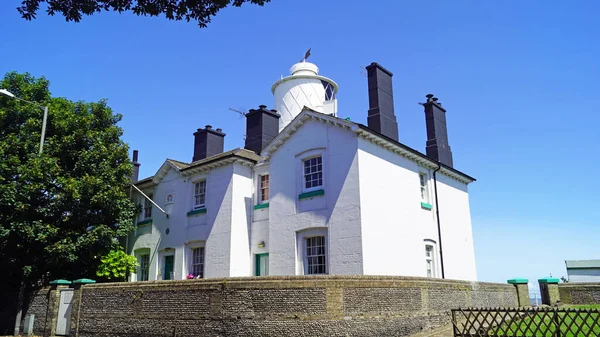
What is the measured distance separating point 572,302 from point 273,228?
14.3 metres

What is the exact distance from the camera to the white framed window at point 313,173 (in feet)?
67.7

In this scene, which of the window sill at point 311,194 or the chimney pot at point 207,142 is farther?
the chimney pot at point 207,142

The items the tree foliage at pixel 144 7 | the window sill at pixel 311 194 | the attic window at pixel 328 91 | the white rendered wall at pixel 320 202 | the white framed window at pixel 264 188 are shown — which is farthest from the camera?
the attic window at pixel 328 91

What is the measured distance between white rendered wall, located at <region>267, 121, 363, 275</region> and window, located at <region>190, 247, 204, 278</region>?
14.7ft

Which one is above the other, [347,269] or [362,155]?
[362,155]

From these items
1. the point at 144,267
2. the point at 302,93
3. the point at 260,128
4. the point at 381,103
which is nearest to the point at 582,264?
the point at 381,103

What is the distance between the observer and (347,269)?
18609 millimetres

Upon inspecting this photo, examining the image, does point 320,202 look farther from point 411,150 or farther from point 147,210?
point 147,210

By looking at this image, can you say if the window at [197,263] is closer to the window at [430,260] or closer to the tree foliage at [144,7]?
the window at [430,260]

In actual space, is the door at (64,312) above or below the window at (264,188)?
below

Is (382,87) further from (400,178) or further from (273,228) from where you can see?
(273,228)

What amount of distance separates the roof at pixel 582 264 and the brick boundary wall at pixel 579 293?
8.52 m

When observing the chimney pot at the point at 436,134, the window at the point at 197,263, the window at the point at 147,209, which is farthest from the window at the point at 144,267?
the chimney pot at the point at 436,134

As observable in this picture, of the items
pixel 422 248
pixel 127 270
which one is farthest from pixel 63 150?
pixel 422 248
